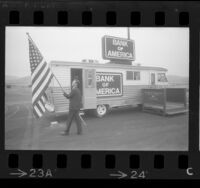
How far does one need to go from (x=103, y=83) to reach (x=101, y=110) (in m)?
0.47

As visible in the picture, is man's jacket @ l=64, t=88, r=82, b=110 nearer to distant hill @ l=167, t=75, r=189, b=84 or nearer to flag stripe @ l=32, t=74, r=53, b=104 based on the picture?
flag stripe @ l=32, t=74, r=53, b=104

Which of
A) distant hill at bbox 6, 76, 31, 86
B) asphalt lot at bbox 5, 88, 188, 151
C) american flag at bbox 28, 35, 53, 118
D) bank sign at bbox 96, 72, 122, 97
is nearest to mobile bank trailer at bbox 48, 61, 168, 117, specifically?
bank sign at bbox 96, 72, 122, 97

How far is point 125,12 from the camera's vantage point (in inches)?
122

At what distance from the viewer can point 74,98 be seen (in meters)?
3.39

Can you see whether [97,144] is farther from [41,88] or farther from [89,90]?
[41,88]

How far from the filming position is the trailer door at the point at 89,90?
11.2 ft

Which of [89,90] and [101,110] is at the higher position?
[89,90]

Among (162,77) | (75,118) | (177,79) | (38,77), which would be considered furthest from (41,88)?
(177,79)

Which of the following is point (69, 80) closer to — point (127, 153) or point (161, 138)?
point (127, 153)

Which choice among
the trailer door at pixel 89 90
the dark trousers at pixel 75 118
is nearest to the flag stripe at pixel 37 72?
Result: the trailer door at pixel 89 90

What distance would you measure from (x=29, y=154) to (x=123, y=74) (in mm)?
2090

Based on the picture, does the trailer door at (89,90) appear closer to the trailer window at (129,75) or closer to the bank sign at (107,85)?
the bank sign at (107,85)

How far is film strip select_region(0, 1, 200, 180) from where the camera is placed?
308 cm

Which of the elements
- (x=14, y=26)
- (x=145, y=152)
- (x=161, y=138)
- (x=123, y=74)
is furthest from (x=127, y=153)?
(x=14, y=26)
